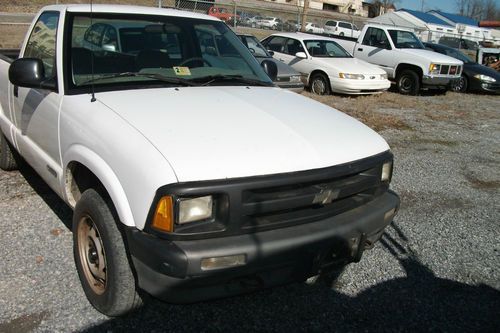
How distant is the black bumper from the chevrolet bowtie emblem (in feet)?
0.40

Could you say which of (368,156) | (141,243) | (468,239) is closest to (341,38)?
(468,239)

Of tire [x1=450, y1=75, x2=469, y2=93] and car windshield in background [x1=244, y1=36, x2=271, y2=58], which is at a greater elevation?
car windshield in background [x1=244, y1=36, x2=271, y2=58]

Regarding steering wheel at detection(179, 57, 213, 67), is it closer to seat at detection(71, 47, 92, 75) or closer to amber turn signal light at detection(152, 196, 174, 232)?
seat at detection(71, 47, 92, 75)

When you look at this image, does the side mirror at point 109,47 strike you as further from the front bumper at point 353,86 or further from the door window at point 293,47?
the door window at point 293,47

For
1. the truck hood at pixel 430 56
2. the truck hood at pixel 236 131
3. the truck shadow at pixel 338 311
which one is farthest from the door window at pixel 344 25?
the truck shadow at pixel 338 311

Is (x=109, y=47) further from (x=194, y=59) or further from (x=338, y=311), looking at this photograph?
(x=338, y=311)

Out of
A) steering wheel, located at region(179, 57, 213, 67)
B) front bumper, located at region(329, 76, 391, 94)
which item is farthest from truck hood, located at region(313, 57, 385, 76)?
steering wheel, located at region(179, 57, 213, 67)

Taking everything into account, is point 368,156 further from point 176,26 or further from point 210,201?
point 176,26

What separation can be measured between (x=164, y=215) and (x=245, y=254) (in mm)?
442

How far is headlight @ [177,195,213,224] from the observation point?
2332 mm

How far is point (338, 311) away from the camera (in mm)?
3059

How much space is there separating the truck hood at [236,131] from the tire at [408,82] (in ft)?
37.3

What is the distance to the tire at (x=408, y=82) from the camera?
1388 cm

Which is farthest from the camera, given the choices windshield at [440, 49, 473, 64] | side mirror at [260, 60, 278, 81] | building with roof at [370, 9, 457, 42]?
building with roof at [370, 9, 457, 42]
